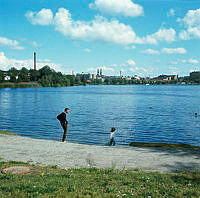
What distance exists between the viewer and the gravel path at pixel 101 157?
1259 cm

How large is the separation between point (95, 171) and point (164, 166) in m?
Result: 3.54

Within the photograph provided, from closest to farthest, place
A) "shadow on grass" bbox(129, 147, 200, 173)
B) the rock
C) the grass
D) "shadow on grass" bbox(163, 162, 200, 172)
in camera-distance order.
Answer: the grass → the rock → "shadow on grass" bbox(163, 162, 200, 172) → "shadow on grass" bbox(129, 147, 200, 173)

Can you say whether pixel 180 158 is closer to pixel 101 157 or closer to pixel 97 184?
pixel 101 157

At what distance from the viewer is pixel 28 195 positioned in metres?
7.30

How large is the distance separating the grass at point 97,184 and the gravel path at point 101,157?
1.88 meters

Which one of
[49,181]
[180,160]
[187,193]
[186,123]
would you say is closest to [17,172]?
[49,181]

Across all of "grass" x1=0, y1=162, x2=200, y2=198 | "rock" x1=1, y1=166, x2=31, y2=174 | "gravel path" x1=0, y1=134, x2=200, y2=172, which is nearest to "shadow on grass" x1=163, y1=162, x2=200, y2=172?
"gravel path" x1=0, y1=134, x2=200, y2=172

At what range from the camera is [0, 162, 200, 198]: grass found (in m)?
7.56

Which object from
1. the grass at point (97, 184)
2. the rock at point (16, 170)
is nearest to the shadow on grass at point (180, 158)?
the grass at point (97, 184)

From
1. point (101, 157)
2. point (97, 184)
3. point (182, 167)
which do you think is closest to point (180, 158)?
point (182, 167)

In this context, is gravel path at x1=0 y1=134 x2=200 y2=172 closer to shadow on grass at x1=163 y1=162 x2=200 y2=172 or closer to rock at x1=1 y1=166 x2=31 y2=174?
shadow on grass at x1=163 y1=162 x2=200 y2=172

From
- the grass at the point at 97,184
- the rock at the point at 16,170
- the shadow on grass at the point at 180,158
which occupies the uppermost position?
the grass at the point at 97,184

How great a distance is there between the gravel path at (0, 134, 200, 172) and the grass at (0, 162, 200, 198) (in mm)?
1883

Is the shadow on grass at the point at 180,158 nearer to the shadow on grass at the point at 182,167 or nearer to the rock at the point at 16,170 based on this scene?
the shadow on grass at the point at 182,167
